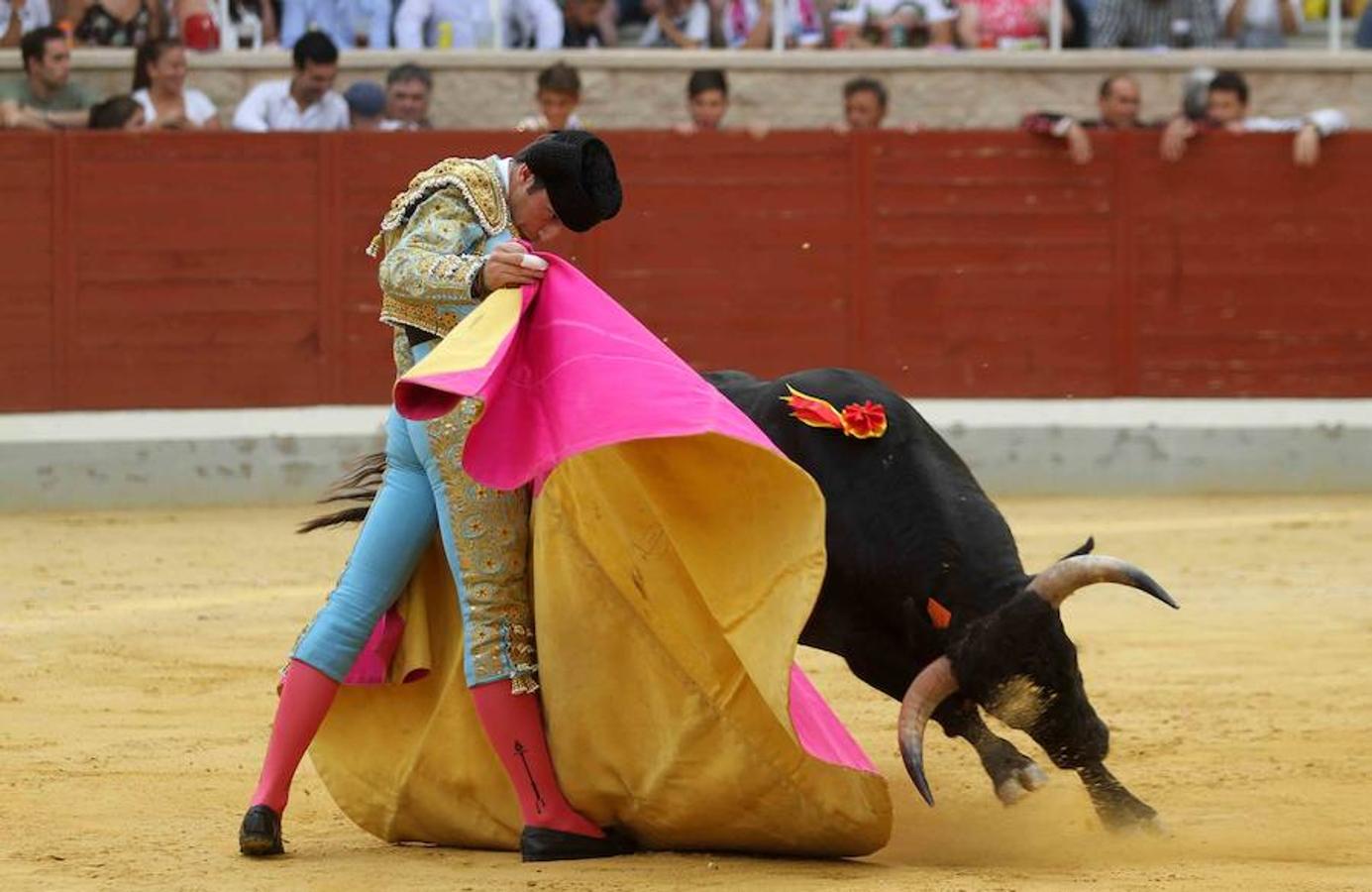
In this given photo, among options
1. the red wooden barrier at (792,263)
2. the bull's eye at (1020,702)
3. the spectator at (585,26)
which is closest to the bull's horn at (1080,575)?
the bull's eye at (1020,702)

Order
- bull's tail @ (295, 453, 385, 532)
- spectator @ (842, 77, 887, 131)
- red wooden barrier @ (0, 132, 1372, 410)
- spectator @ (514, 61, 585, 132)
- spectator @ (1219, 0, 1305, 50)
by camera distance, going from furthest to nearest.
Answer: spectator @ (1219, 0, 1305, 50), spectator @ (842, 77, 887, 131), red wooden barrier @ (0, 132, 1372, 410), spectator @ (514, 61, 585, 132), bull's tail @ (295, 453, 385, 532)

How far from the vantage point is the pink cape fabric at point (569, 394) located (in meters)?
3.14

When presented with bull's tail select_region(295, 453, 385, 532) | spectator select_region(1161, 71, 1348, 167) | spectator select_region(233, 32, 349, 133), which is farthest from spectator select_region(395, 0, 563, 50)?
bull's tail select_region(295, 453, 385, 532)

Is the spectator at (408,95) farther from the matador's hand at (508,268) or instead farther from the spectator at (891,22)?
the matador's hand at (508,268)

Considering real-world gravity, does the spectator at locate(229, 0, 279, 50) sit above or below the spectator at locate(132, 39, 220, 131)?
above

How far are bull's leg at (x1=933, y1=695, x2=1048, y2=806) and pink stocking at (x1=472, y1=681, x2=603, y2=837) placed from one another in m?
0.65

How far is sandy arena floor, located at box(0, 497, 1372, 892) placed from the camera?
130 inches

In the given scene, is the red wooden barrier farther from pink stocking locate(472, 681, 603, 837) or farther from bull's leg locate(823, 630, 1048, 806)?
pink stocking locate(472, 681, 603, 837)

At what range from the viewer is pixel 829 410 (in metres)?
3.96

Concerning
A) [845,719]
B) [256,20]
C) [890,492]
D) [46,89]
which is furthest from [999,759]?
[256,20]

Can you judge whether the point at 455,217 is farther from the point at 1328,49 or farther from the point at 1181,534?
the point at 1328,49

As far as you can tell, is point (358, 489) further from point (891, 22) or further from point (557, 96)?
point (891, 22)

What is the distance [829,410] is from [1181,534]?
11.2ft

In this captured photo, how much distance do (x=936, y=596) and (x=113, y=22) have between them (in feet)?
19.5
